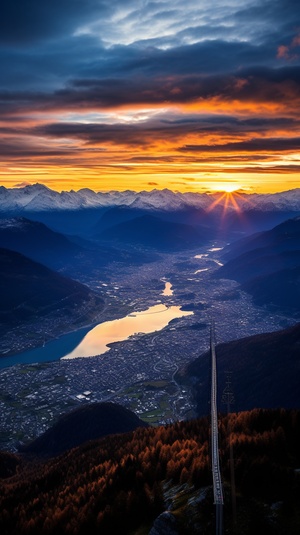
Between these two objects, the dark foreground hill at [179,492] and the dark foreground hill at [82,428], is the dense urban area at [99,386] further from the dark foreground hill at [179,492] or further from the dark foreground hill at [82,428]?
the dark foreground hill at [179,492]

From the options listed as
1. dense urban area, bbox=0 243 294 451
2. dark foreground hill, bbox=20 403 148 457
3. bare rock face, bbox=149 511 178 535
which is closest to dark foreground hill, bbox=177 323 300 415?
dense urban area, bbox=0 243 294 451

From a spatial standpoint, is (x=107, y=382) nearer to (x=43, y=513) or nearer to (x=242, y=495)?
(x=43, y=513)

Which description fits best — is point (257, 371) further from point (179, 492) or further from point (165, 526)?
point (165, 526)

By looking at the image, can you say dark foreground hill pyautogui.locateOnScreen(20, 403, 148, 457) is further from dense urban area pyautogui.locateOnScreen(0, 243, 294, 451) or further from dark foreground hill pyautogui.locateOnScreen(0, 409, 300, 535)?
dark foreground hill pyautogui.locateOnScreen(0, 409, 300, 535)

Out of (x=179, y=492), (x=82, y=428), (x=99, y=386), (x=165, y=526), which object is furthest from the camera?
(x=99, y=386)

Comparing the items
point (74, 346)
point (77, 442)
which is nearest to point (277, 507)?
point (77, 442)

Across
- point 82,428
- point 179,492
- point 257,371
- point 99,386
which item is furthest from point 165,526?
point 99,386
